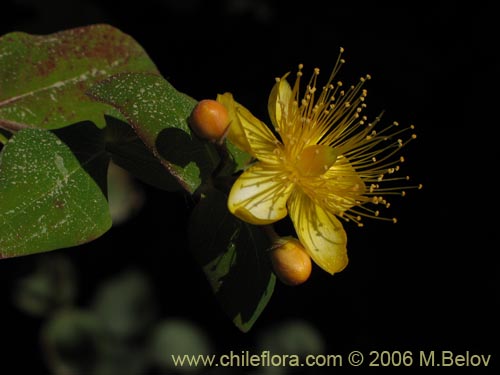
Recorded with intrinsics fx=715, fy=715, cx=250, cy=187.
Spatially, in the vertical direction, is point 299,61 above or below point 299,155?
below

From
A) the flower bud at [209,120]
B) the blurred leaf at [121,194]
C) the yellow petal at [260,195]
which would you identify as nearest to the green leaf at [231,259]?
the yellow petal at [260,195]

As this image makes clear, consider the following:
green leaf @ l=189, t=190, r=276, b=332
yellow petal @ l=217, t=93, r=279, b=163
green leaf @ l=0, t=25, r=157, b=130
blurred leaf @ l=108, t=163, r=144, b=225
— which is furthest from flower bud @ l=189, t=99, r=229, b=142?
blurred leaf @ l=108, t=163, r=144, b=225

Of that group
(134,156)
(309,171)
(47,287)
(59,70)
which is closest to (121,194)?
(47,287)

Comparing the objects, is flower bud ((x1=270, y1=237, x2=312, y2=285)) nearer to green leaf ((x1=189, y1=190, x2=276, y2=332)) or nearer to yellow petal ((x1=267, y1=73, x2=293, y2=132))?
green leaf ((x1=189, y1=190, x2=276, y2=332))

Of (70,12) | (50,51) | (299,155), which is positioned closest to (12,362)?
(70,12)

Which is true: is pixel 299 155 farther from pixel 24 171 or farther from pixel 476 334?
pixel 476 334

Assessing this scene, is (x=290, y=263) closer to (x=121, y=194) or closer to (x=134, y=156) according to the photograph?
(x=134, y=156)
